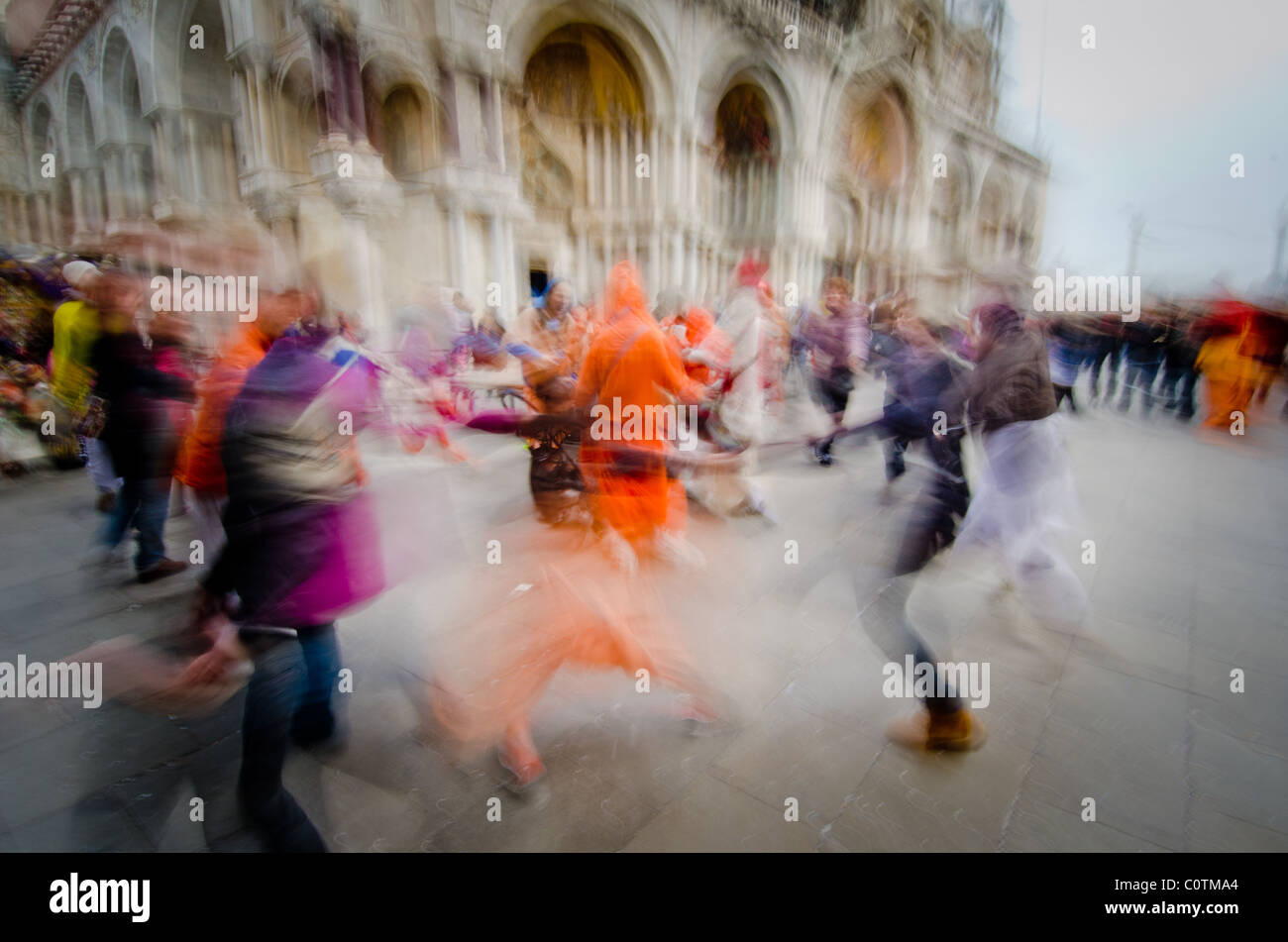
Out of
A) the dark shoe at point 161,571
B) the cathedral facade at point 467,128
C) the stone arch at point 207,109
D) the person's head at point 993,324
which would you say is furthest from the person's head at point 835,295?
the stone arch at point 207,109

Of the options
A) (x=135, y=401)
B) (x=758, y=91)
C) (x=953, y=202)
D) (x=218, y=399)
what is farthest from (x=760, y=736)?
(x=953, y=202)

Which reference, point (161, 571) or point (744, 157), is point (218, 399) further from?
point (744, 157)

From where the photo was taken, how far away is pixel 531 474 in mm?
4164

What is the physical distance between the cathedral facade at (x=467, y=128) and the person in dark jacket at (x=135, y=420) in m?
1.89

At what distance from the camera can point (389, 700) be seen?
289cm

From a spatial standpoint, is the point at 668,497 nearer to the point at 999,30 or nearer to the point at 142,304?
the point at 142,304

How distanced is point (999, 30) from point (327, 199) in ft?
151

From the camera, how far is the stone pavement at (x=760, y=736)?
2186mm

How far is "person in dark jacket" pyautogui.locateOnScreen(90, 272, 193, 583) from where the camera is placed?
147 inches

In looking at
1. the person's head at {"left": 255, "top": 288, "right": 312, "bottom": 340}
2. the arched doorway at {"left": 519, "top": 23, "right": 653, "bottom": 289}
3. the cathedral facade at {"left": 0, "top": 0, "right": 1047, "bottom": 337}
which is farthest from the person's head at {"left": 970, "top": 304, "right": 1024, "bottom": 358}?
the arched doorway at {"left": 519, "top": 23, "right": 653, "bottom": 289}

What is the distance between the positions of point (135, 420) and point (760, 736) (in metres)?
4.40
